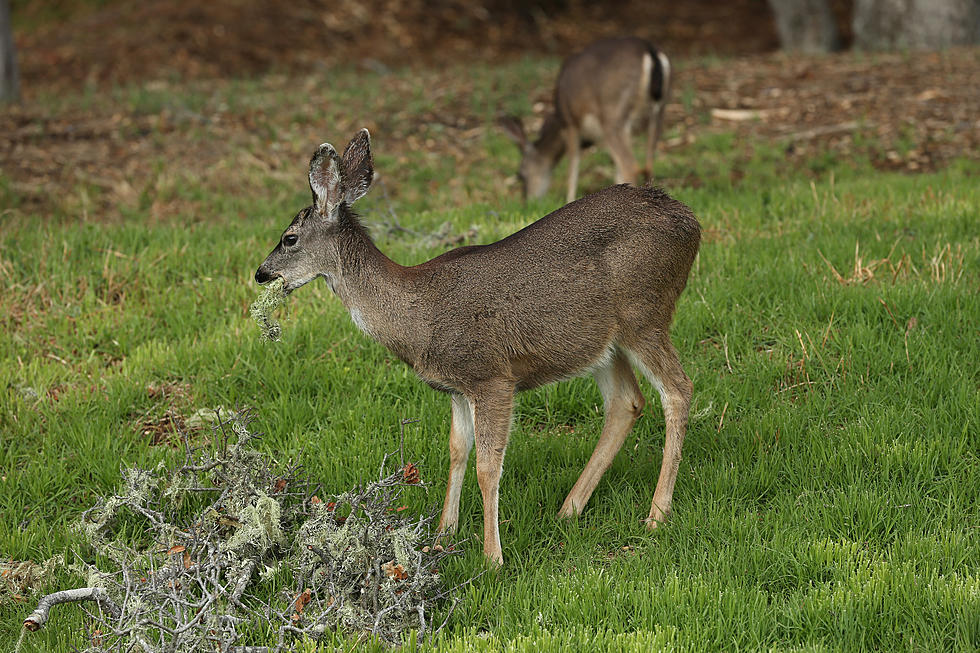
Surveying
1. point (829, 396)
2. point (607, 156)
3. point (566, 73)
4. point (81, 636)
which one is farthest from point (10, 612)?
point (607, 156)

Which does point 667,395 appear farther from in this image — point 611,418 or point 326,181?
point 326,181

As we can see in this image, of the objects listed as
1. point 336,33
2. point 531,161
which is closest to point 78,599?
point 531,161

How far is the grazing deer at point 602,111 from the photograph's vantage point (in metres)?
10.2

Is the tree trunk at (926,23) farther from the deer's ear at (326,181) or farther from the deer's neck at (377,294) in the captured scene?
the deer's ear at (326,181)

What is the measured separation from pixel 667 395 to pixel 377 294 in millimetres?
1354

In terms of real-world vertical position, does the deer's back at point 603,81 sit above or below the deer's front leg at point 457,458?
above

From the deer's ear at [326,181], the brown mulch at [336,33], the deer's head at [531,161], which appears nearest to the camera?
the deer's ear at [326,181]

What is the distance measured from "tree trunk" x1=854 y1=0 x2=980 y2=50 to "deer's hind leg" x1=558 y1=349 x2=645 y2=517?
11591 millimetres

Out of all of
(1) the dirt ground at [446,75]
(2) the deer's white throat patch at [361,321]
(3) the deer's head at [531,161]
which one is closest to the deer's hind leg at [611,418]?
(2) the deer's white throat patch at [361,321]

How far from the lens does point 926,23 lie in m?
15.0

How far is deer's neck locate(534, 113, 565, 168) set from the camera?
10.9 metres

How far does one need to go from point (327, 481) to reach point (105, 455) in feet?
3.98

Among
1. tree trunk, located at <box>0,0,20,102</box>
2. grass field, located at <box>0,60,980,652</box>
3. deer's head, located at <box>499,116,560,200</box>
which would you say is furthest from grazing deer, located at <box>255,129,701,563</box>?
tree trunk, located at <box>0,0,20,102</box>

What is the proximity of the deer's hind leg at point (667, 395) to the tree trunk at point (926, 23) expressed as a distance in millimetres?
11733
